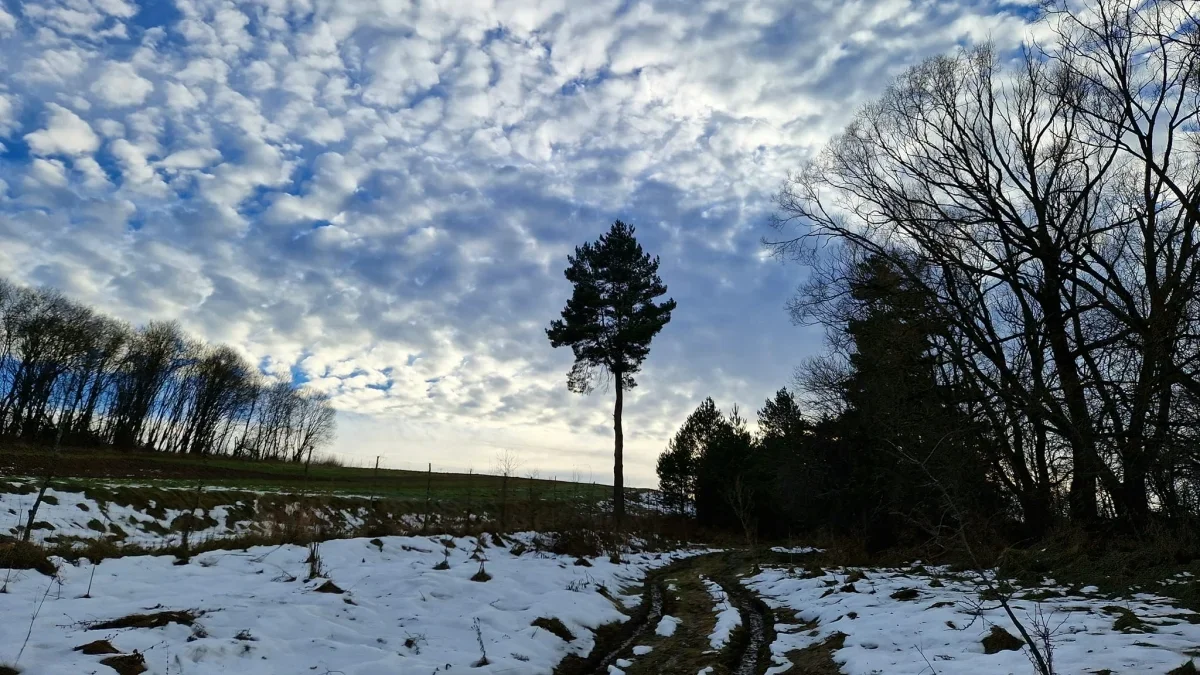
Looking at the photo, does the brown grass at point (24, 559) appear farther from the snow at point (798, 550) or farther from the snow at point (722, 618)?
the snow at point (798, 550)

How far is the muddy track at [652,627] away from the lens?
6758 mm

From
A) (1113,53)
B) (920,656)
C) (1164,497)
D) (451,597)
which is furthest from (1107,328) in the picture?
(451,597)

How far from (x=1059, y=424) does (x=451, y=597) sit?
11.0 m

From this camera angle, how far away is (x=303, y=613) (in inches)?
265

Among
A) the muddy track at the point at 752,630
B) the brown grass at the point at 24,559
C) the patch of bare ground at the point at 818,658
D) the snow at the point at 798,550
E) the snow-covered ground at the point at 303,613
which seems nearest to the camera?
the snow-covered ground at the point at 303,613

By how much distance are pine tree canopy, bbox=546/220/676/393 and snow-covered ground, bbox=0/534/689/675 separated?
13854 millimetres

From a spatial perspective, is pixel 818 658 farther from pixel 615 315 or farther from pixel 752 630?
pixel 615 315

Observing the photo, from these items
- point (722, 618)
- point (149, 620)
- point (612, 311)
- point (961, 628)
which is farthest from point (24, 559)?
point (612, 311)

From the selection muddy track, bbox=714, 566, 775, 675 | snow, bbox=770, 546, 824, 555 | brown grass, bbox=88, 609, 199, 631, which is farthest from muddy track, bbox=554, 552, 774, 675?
snow, bbox=770, 546, 824, 555

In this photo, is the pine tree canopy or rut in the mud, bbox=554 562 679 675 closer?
rut in the mud, bbox=554 562 679 675

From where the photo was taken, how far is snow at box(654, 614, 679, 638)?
8430 mm

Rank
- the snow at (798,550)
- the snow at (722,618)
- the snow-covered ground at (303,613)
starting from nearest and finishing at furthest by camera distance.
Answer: the snow-covered ground at (303,613)
the snow at (722,618)
the snow at (798,550)

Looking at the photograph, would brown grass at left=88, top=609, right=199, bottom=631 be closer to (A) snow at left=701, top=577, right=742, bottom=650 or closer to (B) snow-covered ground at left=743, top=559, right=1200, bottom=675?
(A) snow at left=701, top=577, right=742, bottom=650

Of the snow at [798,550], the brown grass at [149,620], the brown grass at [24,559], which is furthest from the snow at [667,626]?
the snow at [798,550]
